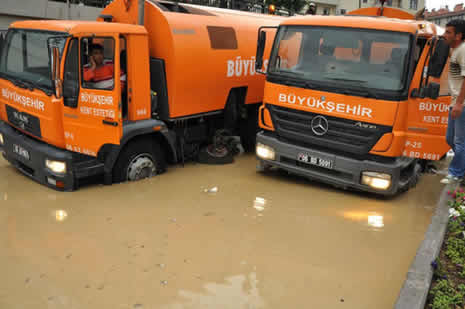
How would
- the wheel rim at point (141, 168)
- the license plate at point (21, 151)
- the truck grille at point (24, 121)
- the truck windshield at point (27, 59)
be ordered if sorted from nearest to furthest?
→ the truck windshield at point (27, 59), the truck grille at point (24, 121), the license plate at point (21, 151), the wheel rim at point (141, 168)

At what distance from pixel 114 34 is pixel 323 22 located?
2.98 meters

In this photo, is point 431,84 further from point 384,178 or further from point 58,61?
point 58,61

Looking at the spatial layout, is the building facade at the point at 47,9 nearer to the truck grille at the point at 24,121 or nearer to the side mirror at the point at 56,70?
the truck grille at the point at 24,121

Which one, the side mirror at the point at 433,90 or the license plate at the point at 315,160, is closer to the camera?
the side mirror at the point at 433,90

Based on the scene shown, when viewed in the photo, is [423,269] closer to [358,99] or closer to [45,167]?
[358,99]

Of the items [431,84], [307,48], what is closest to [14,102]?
[307,48]

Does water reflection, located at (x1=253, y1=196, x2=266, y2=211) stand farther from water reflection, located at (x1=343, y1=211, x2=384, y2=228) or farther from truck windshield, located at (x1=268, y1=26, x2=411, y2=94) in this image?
truck windshield, located at (x1=268, y1=26, x2=411, y2=94)

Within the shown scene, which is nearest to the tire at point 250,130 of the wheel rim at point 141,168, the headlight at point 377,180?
the wheel rim at point 141,168

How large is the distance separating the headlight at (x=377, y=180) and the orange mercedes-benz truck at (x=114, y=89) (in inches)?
112

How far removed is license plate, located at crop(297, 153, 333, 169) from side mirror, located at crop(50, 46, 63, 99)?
342 cm

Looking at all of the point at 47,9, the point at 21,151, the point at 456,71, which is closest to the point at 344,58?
the point at 456,71

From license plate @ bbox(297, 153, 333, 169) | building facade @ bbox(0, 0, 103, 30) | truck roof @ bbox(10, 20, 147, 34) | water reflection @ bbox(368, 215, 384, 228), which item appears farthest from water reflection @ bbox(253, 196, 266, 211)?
building facade @ bbox(0, 0, 103, 30)

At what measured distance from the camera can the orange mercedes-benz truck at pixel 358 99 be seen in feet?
18.3

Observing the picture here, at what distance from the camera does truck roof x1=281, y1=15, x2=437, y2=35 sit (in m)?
5.59
